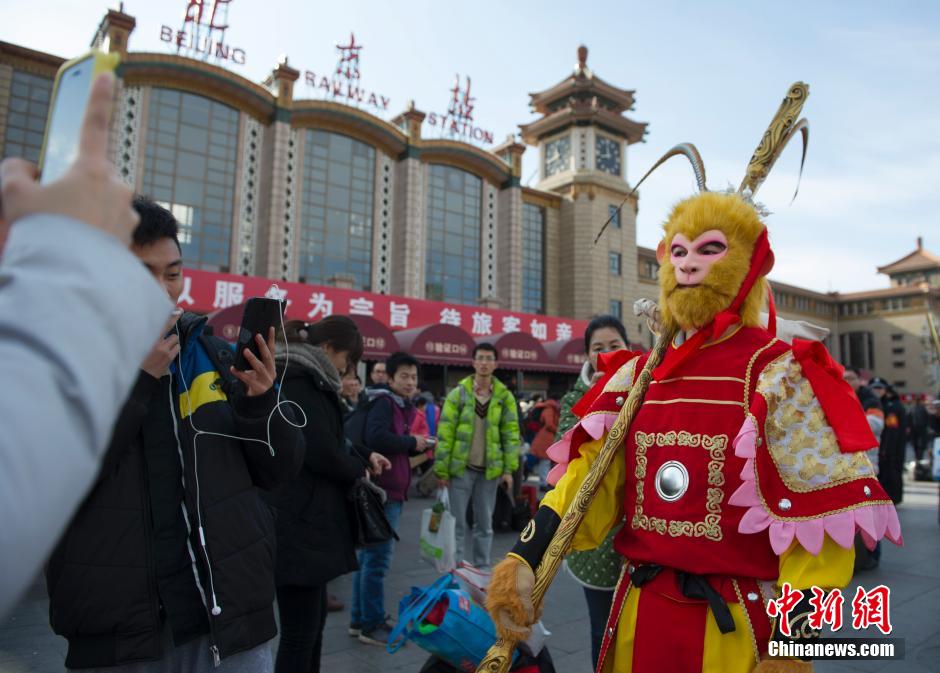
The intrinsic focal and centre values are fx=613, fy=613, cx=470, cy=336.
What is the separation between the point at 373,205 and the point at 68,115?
2147cm

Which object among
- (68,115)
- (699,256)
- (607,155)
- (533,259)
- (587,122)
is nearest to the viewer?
(68,115)

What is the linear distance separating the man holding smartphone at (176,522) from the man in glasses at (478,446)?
3.30 meters

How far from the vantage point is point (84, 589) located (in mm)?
1561

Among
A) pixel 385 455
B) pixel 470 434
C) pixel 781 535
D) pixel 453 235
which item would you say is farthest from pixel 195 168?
pixel 781 535

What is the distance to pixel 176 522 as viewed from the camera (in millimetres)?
1719

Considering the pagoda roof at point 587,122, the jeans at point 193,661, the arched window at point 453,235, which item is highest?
the pagoda roof at point 587,122

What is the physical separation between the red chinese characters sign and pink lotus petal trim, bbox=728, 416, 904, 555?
1085cm

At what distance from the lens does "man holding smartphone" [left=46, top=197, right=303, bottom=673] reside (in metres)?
1.57

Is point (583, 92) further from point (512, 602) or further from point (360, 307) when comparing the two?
point (512, 602)

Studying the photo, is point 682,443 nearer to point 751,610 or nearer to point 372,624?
point 751,610

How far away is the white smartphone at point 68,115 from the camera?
76cm

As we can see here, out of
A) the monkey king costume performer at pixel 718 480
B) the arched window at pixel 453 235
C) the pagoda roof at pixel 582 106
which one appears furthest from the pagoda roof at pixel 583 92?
the monkey king costume performer at pixel 718 480

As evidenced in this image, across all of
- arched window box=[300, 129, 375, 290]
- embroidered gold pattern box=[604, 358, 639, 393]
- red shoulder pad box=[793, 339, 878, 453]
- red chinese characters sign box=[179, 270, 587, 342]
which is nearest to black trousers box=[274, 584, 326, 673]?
embroidered gold pattern box=[604, 358, 639, 393]

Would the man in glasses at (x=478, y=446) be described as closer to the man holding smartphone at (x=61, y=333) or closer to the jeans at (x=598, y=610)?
the jeans at (x=598, y=610)
